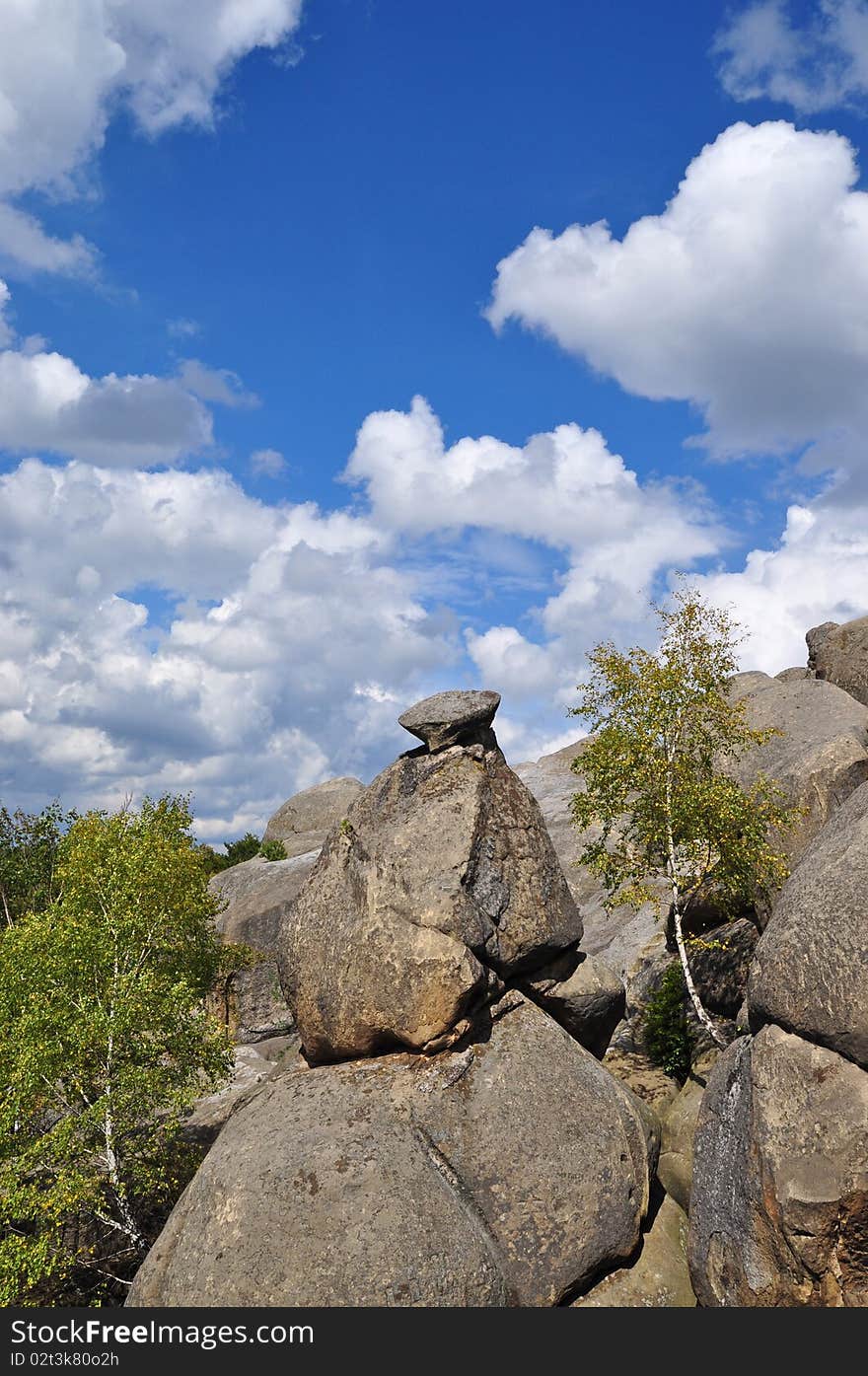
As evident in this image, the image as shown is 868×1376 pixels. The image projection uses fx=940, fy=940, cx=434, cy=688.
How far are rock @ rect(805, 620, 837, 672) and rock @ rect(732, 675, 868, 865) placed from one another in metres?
10.9

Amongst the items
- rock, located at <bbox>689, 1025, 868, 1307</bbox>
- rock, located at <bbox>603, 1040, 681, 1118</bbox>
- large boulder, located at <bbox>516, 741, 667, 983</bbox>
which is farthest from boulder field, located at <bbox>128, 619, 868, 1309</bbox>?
large boulder, located at <bbox>516, 741, 667, 983</bbox>

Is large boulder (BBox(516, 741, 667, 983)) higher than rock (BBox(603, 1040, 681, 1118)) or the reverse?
higher

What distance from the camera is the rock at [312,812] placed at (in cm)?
6656

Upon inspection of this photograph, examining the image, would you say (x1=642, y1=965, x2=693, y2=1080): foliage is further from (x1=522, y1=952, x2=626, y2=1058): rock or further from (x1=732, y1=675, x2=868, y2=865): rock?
(x1=522, y1=952, x2=626, y2=1058): rock

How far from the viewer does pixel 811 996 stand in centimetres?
1597

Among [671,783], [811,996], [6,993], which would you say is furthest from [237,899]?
[811,996]

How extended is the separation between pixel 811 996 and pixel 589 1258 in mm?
6523

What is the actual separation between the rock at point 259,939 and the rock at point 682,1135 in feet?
70.9

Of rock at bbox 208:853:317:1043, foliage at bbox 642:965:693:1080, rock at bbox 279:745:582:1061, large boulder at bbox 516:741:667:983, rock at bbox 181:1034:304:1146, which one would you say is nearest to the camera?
rock at bbox 279:745:582:1061

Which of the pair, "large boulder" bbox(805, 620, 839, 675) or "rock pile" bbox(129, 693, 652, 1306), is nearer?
"rock pile" bbox(129, 693, 652, 1306)

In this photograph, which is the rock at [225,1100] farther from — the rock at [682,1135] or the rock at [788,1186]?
the rock at [788,1186]

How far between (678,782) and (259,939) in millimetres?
25236

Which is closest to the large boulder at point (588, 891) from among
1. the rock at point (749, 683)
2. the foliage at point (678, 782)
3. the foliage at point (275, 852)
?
the foliage at point (678, 782)

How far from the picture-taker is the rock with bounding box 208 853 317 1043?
44.0 m
